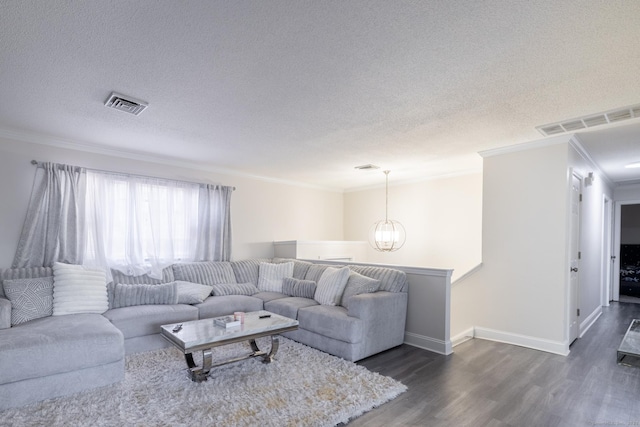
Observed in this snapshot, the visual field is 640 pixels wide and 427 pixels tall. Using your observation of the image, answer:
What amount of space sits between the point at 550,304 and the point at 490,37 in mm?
3188

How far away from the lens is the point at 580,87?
244 cm

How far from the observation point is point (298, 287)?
15.0 feet

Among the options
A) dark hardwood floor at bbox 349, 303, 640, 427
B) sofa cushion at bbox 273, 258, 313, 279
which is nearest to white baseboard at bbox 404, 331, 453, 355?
dark hardwood floor at bbox 349, 303, 640, 427

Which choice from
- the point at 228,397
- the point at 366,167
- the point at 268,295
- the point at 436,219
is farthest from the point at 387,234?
the point at 228,397

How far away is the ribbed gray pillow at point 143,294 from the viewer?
374 cm

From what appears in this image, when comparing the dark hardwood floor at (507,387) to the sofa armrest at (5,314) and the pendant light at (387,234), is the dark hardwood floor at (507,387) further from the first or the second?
the sofa armrest at (5,314)

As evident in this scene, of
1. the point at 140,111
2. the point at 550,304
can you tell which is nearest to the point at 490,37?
the point at 140,111

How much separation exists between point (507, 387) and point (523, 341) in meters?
1.34

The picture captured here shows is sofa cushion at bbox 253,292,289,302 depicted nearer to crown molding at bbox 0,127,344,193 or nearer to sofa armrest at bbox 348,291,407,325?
sofa armrest at bbox 348,291,407,325

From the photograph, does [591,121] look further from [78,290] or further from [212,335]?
[78,290]

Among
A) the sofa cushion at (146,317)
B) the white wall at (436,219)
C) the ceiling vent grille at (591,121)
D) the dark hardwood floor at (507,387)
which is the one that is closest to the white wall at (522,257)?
the dark hardwood floor at (507,387)

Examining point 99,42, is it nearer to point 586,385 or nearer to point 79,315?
point 79,315

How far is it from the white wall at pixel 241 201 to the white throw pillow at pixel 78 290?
0.81m

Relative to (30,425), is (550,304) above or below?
above
